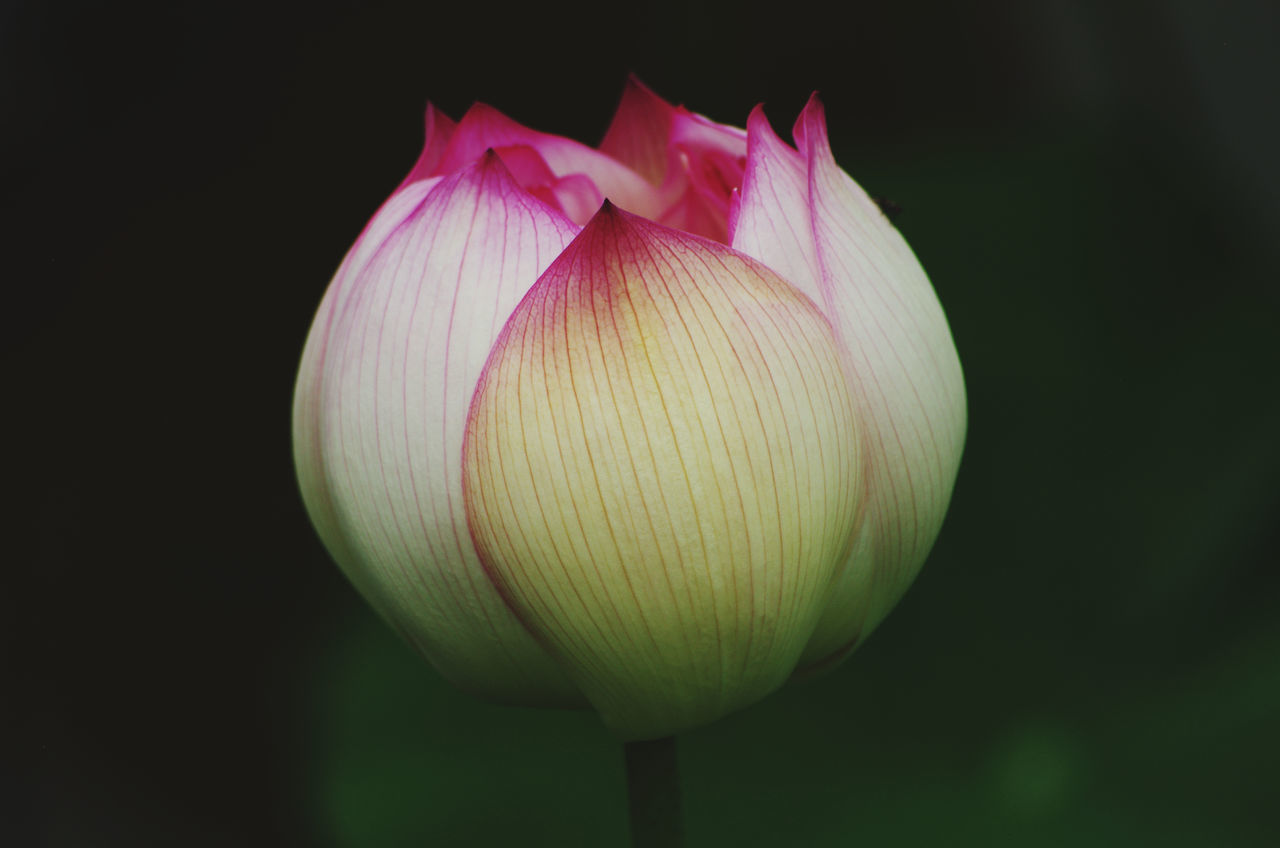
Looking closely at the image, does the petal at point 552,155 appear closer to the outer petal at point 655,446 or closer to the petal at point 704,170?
the petal at point 704,170

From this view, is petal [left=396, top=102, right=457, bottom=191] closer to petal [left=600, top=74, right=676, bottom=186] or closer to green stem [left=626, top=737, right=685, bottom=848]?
petal [left=600, top=74, right=676, bottom=186]

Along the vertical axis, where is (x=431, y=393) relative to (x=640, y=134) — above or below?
below

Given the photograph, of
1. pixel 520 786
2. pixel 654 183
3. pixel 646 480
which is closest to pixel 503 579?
pixel 646 480

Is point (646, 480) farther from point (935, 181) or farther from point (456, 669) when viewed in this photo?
point (935, 181)

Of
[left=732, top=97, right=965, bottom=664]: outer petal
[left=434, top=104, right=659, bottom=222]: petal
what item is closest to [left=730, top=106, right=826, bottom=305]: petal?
[left=732, top=97, right=965, bottom=664]: outer petal

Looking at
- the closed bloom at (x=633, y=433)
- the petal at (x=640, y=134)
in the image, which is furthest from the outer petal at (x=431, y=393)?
the petal at (x=640, y=134)

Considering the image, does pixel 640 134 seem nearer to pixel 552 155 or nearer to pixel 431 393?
pixel 552 155

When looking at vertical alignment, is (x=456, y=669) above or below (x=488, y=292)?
below

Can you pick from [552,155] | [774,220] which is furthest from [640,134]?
[774,220]
